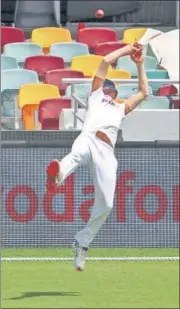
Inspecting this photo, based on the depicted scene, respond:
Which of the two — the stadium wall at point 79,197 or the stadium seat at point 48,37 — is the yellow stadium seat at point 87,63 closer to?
the stadium seat at point 48,37

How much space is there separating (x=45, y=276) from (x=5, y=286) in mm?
753

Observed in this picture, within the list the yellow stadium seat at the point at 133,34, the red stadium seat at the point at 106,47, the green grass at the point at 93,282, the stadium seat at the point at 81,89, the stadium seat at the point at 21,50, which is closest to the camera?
the green grass at the point at 93,282

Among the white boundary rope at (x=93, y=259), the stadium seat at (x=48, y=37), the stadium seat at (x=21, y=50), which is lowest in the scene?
the white boundary rope at (x=93, y=259)

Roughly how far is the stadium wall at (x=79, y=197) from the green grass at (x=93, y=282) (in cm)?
15

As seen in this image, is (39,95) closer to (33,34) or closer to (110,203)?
(33,34)

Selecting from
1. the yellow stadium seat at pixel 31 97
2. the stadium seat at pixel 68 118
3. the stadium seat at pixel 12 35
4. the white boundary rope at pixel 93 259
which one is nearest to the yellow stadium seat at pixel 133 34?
the stadium seat at pixel 12 35

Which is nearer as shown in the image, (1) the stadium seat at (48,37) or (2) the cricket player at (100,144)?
(2) the cricket player at (100,144)

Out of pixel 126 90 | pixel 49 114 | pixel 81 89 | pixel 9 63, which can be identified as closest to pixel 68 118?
pixel 49 114

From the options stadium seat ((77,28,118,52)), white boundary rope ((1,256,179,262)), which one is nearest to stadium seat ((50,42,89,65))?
stadium seat ((77,28,118,52))

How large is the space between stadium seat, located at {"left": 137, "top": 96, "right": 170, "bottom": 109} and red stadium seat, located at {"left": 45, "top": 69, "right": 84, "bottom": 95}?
51.0 inches

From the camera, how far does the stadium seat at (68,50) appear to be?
51.4ft

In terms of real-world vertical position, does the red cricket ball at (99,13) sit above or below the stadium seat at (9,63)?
above

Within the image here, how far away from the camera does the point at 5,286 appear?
9273mm

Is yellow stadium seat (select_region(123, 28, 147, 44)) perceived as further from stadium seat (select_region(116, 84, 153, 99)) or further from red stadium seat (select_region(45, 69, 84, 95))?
stadium seat (select_region(116, 84, 153, 99))
